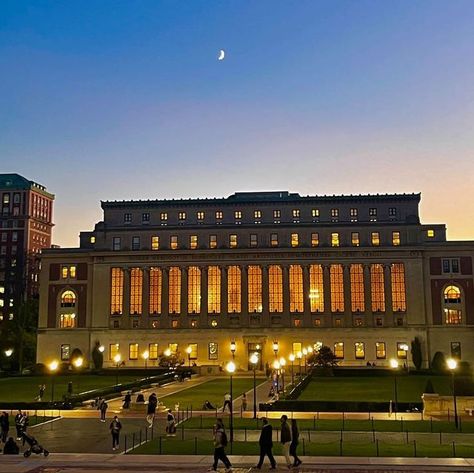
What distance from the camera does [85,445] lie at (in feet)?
119

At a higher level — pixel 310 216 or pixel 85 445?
pixel 310 216

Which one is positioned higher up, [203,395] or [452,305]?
[452,305]

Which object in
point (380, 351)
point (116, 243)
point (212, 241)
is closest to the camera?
point (380, 351)

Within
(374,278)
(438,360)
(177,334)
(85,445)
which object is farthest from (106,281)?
(85,445)

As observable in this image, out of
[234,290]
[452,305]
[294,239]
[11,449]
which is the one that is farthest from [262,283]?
[11,449]

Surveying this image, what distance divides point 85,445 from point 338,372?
226ft

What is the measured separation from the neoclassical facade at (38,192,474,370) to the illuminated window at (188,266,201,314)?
19 cm

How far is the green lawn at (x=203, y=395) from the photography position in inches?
2344

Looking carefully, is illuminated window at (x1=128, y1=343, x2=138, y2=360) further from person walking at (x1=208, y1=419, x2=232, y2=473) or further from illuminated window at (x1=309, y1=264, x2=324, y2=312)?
person walking at (x1=208, y1=419, x2=232, y2=473)

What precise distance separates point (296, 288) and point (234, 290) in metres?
10.8

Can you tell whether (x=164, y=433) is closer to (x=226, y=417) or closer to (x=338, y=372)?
(x=226, y=417)

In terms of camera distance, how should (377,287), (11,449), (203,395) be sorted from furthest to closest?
1. (377,287)
2. (203,395)
3. (11,449)

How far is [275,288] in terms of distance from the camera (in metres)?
121

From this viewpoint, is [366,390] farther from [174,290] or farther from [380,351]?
[174,290]
